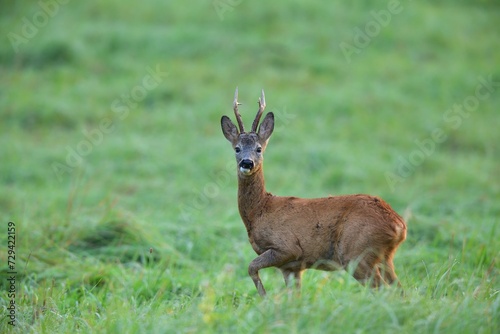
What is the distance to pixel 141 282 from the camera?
22.6 feet

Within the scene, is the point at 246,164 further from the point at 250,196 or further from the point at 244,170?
the point at 250,196

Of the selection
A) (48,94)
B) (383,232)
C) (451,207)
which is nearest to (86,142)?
(48,94)

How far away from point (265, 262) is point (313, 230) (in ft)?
1.51

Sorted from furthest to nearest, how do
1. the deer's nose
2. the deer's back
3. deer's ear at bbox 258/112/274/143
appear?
deer's ear at bbox 258/112/274/143 < the deer's nose < the deer's back

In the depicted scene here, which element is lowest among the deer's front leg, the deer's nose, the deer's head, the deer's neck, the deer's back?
the deer's front leg

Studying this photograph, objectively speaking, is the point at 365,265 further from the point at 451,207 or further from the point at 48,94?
the point at 48,94

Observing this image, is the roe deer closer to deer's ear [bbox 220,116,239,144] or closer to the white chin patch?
the white chin patch

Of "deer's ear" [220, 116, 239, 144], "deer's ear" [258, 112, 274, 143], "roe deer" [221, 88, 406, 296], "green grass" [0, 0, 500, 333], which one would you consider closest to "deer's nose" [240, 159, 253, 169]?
"roe deer" [221, 88, 406, 296]

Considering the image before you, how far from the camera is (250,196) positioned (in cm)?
647

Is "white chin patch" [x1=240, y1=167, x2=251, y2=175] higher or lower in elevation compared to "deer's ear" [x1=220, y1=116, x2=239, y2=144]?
lower

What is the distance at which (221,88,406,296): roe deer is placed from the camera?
5684mm

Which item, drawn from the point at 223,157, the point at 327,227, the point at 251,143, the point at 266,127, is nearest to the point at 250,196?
the point at 251,143

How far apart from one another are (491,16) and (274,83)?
23.3 feet

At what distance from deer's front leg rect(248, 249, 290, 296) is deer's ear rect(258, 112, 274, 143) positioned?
118 cm
